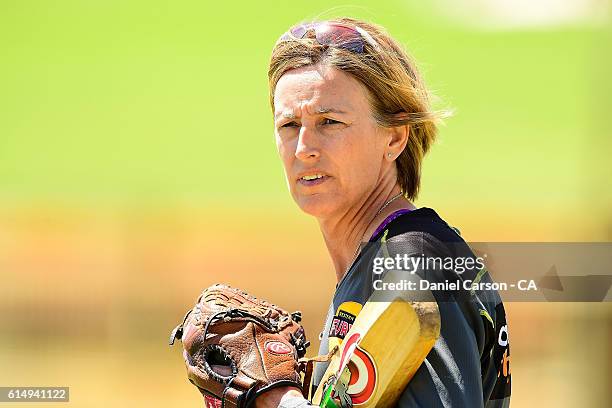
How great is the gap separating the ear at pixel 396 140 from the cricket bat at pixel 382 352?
24cm

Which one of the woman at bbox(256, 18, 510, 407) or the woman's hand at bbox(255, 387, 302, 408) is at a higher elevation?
the woman at bbox(256, 18, 510, 407)

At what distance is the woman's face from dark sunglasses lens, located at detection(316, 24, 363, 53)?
37 millimetres

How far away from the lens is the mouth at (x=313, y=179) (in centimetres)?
112

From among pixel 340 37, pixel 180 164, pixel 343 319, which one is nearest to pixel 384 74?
pixel 340 37

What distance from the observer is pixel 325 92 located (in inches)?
43.2

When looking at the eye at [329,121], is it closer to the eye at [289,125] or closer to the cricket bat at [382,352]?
the eye at [289,125]

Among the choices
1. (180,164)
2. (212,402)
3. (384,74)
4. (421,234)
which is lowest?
(212,402)

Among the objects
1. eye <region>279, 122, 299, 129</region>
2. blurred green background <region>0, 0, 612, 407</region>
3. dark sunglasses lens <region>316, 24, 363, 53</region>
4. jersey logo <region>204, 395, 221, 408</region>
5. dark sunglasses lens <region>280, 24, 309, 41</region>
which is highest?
blurred green background <region>0, 0, 612, 407</region>

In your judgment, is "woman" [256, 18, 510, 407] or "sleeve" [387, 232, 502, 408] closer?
"sleeve" [387, 232, 502, 408]

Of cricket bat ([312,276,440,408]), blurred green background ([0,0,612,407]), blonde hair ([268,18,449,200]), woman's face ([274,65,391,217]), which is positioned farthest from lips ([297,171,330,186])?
blurred green background ([0,0,612,407])

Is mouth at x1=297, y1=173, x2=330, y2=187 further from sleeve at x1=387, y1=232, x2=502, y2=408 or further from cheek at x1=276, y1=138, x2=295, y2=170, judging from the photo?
sleeve at x1=387, y1=232, x2=502, y2=408

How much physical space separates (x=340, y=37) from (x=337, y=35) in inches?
0.4

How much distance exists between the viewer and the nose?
1.11 metres

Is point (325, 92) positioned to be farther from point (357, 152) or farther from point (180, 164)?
point (180, 164)
